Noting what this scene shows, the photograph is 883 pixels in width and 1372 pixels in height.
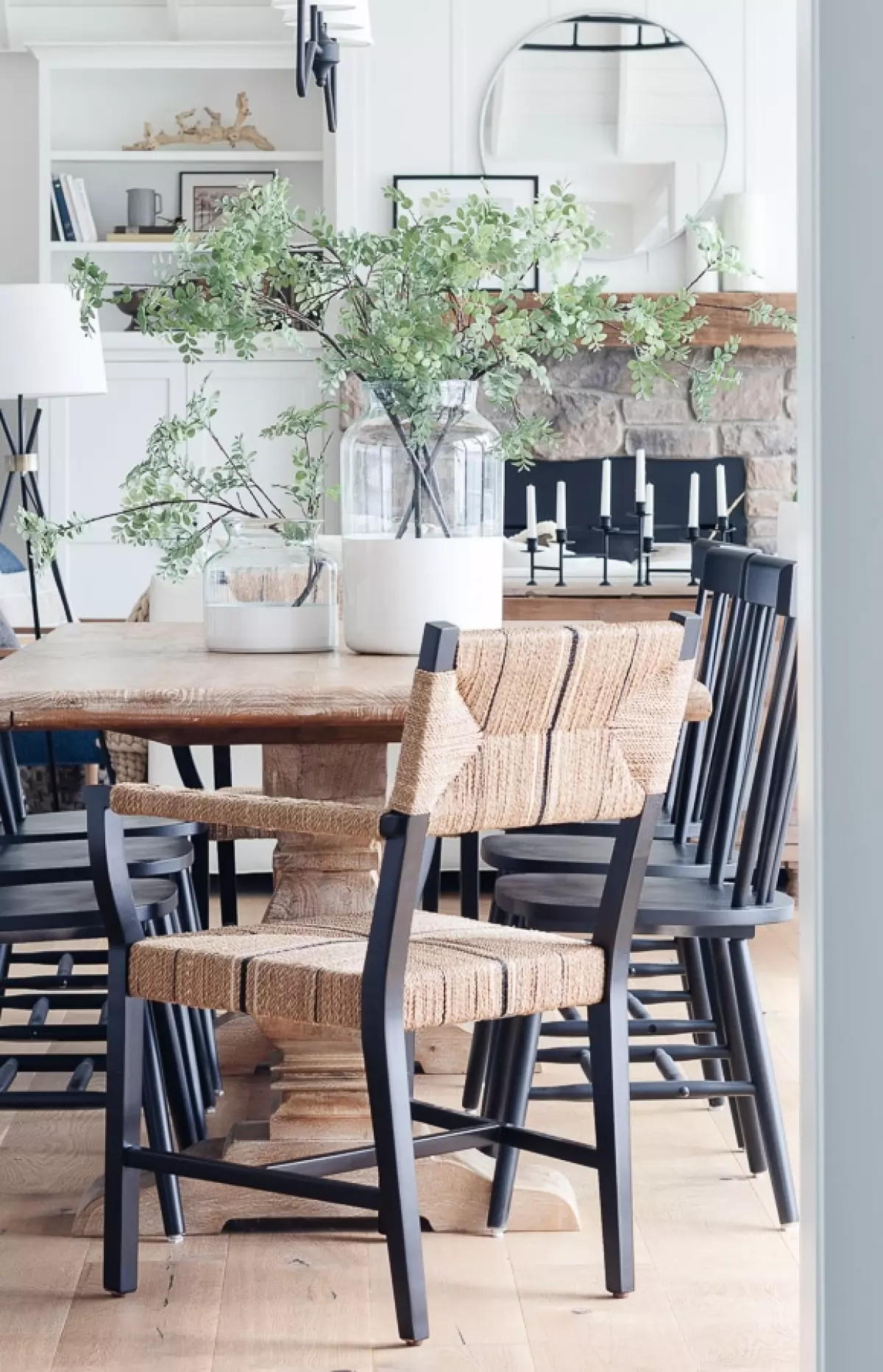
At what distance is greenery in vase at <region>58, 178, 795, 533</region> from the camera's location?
2.37 metres

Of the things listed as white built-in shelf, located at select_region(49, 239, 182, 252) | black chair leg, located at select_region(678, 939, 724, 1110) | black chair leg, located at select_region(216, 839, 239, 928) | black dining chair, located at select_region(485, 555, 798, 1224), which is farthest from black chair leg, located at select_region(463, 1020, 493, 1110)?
white built-in shelf, located at select_region(49, 239, 182, 252)

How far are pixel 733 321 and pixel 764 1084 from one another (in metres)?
4.80

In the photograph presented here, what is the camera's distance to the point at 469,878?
315 cm

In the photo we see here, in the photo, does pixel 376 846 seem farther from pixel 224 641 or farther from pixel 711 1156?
pixel 711 1156

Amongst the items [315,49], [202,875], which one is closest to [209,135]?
[315,49]

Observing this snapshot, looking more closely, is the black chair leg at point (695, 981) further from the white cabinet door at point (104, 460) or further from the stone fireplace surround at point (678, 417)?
the white cabinet door at point (104, 460)

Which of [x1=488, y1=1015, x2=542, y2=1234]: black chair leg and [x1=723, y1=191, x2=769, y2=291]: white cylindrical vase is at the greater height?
[x1=723, y1=191, x2=769, y2=291]: white cylindrical vase

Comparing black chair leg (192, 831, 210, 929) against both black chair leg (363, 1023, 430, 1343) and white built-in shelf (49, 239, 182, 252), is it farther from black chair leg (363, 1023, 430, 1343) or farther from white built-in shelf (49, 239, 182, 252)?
white built-in shelf (49, 239, 182, 252)

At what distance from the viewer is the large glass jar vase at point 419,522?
2.43 metres

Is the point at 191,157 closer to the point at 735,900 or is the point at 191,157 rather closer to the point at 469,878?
the point at 469,878

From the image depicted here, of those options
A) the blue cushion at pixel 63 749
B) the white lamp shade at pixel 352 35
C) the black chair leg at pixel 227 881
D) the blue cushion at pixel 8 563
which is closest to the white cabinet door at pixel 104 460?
the blue cushion at pixel 8 563

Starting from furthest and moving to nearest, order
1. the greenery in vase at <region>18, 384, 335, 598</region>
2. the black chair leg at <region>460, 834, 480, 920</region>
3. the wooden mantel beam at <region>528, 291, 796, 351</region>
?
the wooden mantel beam at <region>528, 291, 796, 351</region>
the black chair leg at <region>460, 834, 480, 920</region>
the greenery in vase at <region>18, 384, 335, 598</region>

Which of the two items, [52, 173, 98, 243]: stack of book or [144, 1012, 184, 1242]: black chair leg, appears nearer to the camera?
[144, 1012, 184, 1242]: black chair leg

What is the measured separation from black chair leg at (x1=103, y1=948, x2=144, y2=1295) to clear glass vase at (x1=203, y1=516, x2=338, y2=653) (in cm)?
73
